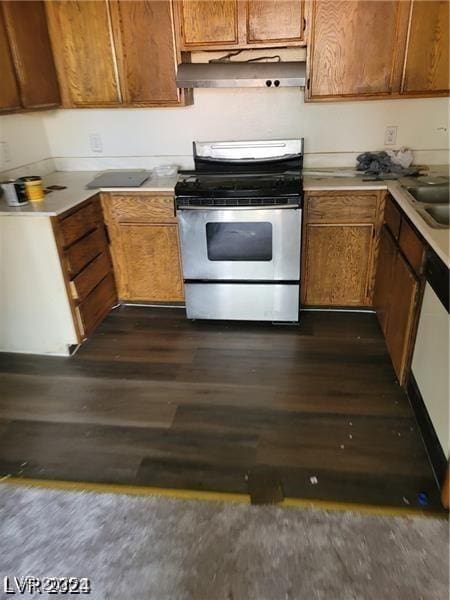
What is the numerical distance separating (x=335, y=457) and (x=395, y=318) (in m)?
0.81

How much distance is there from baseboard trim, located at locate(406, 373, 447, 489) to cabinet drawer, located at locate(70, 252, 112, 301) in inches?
74.0

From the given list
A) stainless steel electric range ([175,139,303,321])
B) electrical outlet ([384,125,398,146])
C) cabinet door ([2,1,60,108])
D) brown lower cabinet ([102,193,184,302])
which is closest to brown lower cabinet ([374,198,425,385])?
stainless steel electric range ([175,139,303,321])

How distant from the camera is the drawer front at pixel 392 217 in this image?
88.9 inches

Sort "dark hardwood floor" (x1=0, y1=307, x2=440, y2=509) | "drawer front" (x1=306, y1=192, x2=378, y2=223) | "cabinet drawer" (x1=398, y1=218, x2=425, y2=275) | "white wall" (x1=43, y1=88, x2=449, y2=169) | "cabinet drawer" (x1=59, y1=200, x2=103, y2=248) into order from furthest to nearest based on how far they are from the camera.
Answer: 1. "white wall" (x1=43, y1=88, x2=449, y2=169)
2. "drawer front" (x1=306, y1=192, x2=378, y2=223)
3. "cabinet drawer" (x1=59, y1=200, x2=103, y2=248)
4. "cabinet drawer" (x1=398, y1=218, x2=425, y2=275)
5. "dark hardwood floor" (x1=0, y1=307, x2=440, y2=509)

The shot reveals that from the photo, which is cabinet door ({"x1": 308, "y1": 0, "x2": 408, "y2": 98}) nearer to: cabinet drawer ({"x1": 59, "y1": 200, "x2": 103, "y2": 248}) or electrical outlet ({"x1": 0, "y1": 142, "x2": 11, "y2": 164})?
cabinet drawer ({"x1": 59, "y1": 200, "x2": 103, "y2": 248})

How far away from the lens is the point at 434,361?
1.69 meters

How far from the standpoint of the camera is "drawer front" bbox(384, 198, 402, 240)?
7.41ft

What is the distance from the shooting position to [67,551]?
1471 mm

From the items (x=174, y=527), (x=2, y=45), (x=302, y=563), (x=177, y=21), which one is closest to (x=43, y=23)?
(x=2, y=45)

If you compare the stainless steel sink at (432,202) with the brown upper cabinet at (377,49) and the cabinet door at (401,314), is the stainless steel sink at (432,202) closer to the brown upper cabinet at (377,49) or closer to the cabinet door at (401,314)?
the cabinet door at (401,314)

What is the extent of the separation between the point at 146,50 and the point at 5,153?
110 cm

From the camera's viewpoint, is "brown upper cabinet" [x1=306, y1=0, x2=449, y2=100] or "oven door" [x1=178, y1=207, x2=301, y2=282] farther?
"oven door" [x1=178, y1=207, x2=301, y2=282]

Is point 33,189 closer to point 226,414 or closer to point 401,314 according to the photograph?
point 226,414

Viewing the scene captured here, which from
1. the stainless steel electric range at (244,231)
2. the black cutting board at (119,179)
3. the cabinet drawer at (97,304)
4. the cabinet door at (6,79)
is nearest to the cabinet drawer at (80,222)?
the black cutting board at (119,179)
